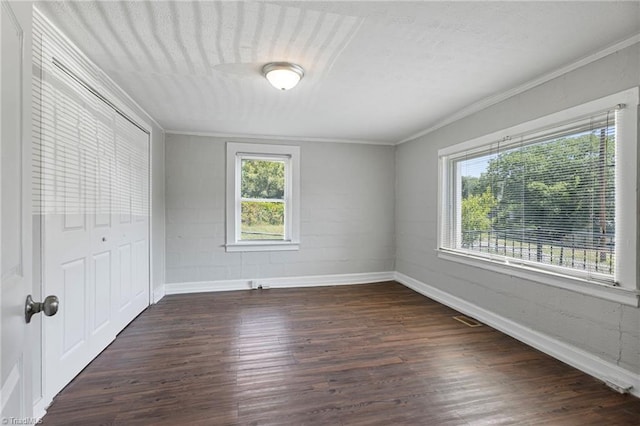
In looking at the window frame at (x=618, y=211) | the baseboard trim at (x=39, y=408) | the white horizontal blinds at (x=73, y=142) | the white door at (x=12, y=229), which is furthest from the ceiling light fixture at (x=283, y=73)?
the baseboard trim at (x=39, y=408)

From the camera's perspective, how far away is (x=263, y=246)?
4738 millimetres

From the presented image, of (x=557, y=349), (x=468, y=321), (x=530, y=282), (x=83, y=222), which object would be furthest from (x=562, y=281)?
(x=83, y=222)

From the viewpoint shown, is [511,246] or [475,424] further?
[511,246]

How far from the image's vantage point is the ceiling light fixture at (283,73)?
2.39 m

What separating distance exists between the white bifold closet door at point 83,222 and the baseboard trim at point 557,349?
3.72 metres

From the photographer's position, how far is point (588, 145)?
235cm

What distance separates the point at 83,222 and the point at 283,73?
192 centimetres

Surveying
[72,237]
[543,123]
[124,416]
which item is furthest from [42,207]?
[543,123]

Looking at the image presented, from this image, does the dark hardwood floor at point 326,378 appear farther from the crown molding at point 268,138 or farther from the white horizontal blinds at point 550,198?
the crown molding at point 268,138

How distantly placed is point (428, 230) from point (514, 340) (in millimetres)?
1777

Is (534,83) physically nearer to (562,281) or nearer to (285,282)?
(562,281)

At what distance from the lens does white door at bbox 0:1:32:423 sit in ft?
2.27

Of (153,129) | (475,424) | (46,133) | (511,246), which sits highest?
(153,129)

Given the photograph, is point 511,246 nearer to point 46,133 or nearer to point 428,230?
point 428,230
